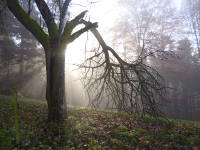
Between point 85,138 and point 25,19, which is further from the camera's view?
point 25,19

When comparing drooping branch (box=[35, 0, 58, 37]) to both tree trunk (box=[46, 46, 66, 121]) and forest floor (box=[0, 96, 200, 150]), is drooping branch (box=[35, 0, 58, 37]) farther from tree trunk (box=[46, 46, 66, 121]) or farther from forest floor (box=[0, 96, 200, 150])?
forest floor (box=[0, 96, 200, 150])

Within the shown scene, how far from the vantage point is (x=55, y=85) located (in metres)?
5.23

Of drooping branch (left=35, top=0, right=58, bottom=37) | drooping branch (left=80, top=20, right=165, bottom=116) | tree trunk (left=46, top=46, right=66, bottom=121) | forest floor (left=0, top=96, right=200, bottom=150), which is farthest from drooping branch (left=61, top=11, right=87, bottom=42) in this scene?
forest floor (left=0, top=96, right=200, bottom=150)

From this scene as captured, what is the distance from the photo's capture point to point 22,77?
73.5ft

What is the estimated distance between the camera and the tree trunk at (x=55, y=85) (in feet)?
17.0

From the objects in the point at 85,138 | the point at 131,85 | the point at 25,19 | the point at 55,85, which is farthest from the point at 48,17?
the point at 85,138

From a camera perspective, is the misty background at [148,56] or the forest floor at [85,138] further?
the misty background at [148,56]

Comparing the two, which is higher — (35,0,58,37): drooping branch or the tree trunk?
(35,0,58,37): drooping branch

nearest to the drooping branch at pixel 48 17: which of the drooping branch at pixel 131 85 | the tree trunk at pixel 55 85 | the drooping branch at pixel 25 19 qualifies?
the drooping branch at pixel 25 19

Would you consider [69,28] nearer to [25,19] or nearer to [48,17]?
[48,17]

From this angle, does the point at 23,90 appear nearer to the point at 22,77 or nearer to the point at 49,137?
the point at 22,77

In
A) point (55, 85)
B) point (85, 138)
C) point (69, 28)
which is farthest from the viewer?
point (69, 28)

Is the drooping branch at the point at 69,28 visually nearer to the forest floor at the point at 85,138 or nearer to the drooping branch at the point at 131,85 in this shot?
the drooping branch at the point at 131,85

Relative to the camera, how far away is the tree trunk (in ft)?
17.0
